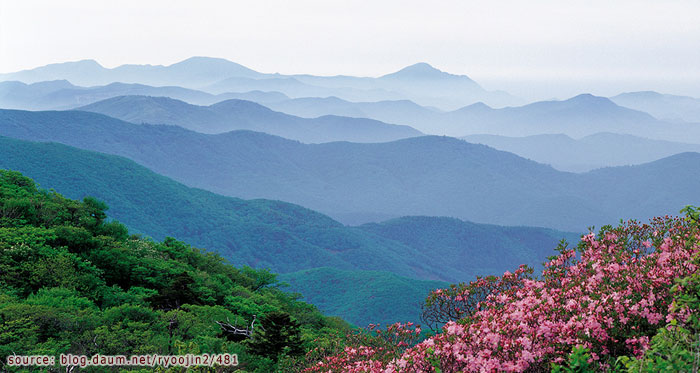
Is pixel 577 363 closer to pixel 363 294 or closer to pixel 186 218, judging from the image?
pixel 363 294

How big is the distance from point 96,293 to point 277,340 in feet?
42.4

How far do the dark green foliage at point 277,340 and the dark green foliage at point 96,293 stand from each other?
0.13 meters

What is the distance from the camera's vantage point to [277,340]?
20.1m

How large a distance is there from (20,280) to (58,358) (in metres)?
10.8

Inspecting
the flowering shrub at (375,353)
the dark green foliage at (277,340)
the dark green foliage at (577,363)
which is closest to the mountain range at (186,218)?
the dark green foliage at (277,340)

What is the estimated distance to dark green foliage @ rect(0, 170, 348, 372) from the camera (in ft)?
59.7

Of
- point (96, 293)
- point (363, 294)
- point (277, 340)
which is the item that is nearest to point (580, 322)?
point (277, 340)

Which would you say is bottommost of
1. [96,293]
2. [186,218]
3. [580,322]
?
[186,218]

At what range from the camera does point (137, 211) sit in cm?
17138

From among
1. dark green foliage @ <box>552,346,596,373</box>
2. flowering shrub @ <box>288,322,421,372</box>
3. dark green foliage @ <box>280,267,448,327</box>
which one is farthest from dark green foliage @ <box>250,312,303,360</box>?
dark green foliage @ <box>280,267,448,327</box>

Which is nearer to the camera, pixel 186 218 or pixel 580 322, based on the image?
pixel 580 322

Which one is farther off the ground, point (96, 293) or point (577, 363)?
point (577, 363)

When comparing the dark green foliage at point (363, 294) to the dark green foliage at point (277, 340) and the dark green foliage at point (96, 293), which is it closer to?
the dark green foliage at point (96, 293)

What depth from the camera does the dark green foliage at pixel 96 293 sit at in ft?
59.7
